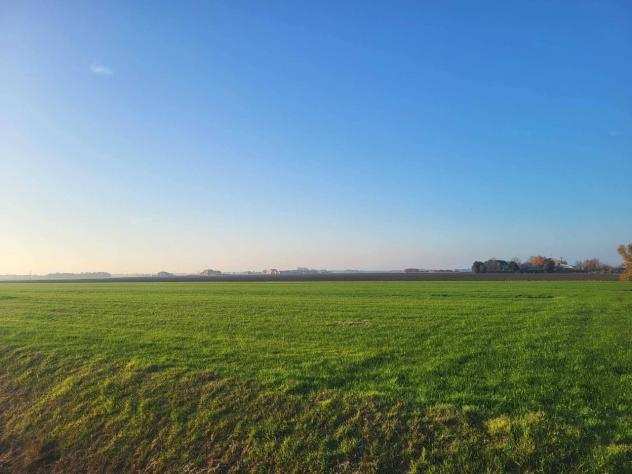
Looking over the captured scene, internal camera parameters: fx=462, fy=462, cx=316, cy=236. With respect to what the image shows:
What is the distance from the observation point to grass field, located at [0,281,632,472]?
8977 millimetres

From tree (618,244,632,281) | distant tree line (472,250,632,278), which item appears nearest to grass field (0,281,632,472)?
tree (618,244,632,281)

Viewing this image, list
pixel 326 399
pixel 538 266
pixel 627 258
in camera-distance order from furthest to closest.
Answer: pixel 538 266
pixel 627 258
pixel 326 399

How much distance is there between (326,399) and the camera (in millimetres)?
11086

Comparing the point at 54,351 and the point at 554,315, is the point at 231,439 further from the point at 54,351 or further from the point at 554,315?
the point at 554,315

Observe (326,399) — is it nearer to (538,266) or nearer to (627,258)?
(627,258)

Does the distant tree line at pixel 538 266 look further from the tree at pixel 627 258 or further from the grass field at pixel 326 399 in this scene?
the grass field at pixel 326 399

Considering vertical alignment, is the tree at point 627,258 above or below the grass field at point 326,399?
above

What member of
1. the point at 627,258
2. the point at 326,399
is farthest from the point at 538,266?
the point at 326,399

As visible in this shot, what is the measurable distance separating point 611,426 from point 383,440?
4.41 metres

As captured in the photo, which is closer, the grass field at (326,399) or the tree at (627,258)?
the grass field at (326,399)

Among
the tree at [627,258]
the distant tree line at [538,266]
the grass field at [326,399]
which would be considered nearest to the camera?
the grass field at [326,399]

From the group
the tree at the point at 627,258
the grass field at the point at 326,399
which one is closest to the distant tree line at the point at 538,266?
the tree at the point at 627,258

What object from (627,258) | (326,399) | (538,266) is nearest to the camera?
(326,399)

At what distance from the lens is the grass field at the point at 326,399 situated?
8.98 meters
